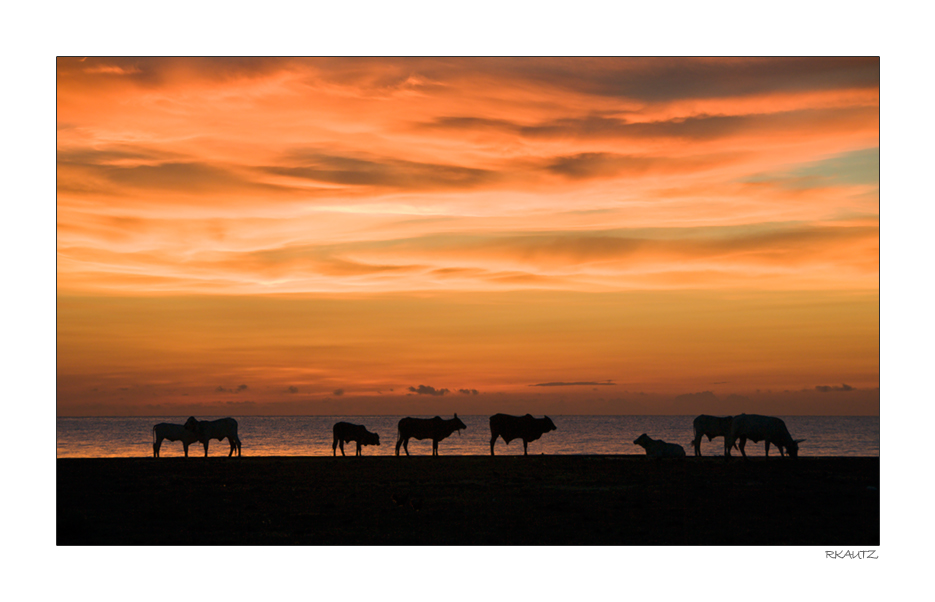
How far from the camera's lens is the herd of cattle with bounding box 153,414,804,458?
31250 mm

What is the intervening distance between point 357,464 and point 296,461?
9.56ft

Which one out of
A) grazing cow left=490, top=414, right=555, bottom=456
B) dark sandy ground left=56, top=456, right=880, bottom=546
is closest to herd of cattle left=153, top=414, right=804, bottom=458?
grazing cow left=490, top=414, right=555, bottom=456

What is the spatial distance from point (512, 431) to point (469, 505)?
1792 centimetres

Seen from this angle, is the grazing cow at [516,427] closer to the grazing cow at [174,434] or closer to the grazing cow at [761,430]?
the grazing cow at [761,430]

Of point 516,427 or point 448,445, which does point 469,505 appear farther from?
point 448,445

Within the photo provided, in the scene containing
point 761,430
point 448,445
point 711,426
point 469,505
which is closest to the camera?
point 469,505

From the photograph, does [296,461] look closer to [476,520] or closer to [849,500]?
[476,520]

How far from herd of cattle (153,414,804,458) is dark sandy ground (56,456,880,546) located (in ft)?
18.4

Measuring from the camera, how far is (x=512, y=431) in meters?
34.7

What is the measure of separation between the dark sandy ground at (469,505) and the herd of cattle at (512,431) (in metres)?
5.60

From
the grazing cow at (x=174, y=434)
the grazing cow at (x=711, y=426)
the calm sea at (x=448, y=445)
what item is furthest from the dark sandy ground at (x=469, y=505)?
the calm sea at (x=448, y=445)

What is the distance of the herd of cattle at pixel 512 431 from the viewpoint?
3125 centimetres

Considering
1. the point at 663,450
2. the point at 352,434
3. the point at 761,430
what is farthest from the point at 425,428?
the point at 761,430
